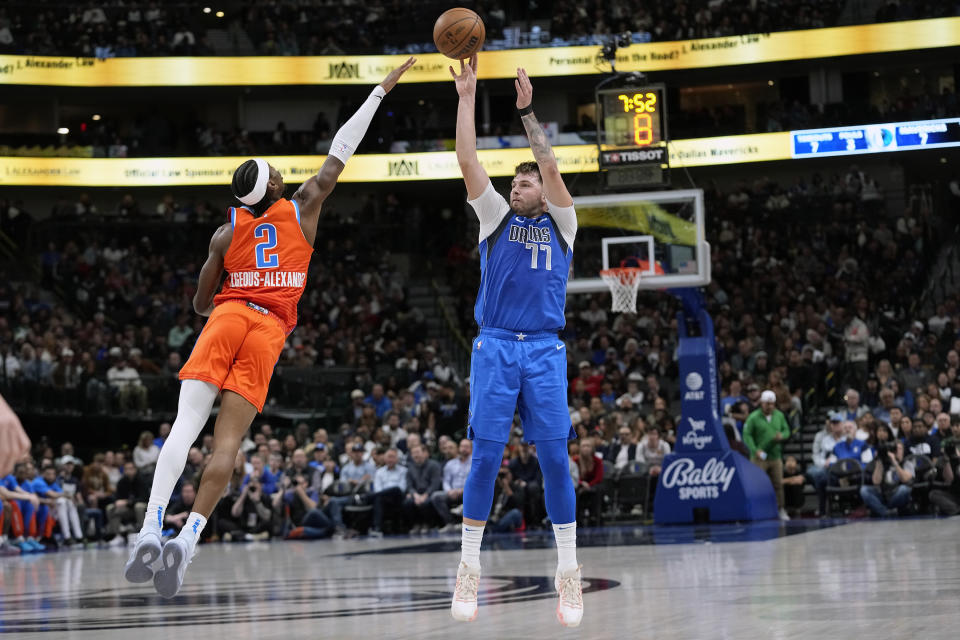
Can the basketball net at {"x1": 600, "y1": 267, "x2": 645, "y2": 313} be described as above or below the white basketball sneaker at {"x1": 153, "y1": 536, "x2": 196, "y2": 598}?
above

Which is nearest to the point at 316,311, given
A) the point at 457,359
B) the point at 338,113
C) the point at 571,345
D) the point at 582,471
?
the point at 457,359

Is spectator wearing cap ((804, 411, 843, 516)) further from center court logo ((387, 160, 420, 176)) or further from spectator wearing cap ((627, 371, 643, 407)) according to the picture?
center court logo ((387, 160, 420, 176))

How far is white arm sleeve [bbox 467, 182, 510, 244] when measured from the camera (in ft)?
21.8

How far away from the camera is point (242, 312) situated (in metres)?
6.82

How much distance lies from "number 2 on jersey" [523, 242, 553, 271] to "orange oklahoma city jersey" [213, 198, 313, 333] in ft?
4.05

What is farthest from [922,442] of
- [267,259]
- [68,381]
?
[68,381]

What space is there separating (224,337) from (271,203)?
2.74ft

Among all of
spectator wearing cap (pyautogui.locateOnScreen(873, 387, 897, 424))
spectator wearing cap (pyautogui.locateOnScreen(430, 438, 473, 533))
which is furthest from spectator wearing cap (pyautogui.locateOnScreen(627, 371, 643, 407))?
spectator wearing cap (pyautogui.locateOnScreen(873, 387, 897, 424))

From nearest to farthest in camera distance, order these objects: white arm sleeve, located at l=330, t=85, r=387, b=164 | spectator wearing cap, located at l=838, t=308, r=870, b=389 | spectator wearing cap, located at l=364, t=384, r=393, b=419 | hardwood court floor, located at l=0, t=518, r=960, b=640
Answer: hardwood court floor, located at l=0, t=518, r=960, b=640 < white arm sleeve, located at l=330, t=85, r=387, b=164 < spectator wearing cap, located at l=838, t=308, r=870, b=389 < spectator wearing cap, located at l=364, t=384, r=393, b=419

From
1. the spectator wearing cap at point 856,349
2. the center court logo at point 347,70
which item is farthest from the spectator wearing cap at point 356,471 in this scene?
the center court logo at point 347,70

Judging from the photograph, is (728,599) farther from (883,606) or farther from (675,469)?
(675,469)

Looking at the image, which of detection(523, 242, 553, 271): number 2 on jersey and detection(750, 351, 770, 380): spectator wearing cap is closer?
detection(523, 242, 553, 271): number 2 on jersey

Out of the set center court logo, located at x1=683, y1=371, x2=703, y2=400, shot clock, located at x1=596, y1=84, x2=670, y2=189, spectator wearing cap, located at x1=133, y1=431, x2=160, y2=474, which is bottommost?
spectator wearing cap, located at x1=133, y1=431, x2=160, y2=474

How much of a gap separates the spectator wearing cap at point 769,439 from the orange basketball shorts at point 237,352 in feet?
36.9
